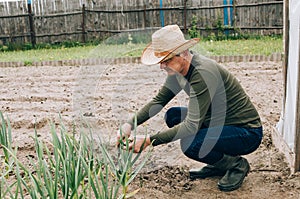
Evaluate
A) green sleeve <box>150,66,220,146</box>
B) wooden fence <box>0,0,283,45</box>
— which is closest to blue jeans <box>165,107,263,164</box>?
green sleeve <box>150,66,220,146</box>

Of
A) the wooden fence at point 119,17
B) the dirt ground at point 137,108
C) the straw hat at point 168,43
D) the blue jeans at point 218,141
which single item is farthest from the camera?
the wooden fence at point 119,17

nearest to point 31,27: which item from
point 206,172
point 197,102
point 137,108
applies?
point 137,108

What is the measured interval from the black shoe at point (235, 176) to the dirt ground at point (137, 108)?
0.15ft

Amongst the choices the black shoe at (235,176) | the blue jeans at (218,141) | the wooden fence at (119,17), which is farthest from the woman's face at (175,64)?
the wooden fence at (119,17)

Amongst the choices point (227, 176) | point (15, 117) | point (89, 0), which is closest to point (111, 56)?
point (15, 117)

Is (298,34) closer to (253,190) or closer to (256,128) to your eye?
(256,128)

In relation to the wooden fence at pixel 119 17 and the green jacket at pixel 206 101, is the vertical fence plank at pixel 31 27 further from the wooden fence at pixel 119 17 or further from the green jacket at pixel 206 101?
the green jacket at pixel 206 101

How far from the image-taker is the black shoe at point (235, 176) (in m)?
2.79

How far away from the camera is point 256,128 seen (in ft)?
9.17

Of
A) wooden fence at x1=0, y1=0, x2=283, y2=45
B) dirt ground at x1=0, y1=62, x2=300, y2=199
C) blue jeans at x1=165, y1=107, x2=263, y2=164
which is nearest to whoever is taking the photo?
blue jeans at x1=165, y1=107, x2=263, y2=164

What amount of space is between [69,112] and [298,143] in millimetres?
2515

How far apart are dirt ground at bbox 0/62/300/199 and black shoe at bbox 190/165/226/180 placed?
0.15 ft

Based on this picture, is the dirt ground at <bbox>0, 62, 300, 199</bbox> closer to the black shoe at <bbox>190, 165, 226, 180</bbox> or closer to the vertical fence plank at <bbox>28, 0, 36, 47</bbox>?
the black shoe at <bbox>190, 165, 226, 180</bbox>

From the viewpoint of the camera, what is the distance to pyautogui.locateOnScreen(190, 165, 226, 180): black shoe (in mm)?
2996
